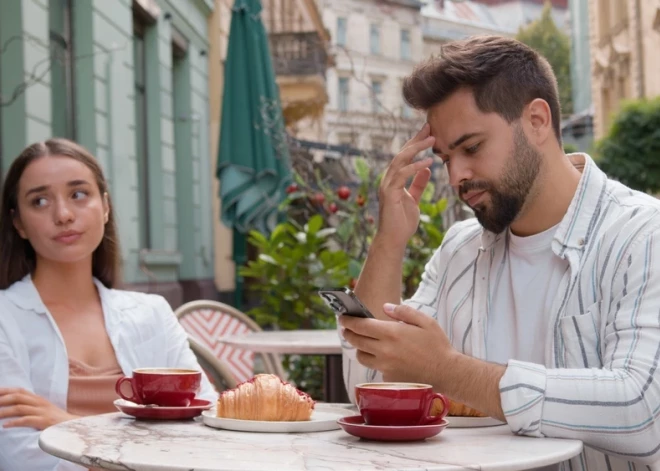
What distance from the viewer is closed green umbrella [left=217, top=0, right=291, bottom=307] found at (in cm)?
659

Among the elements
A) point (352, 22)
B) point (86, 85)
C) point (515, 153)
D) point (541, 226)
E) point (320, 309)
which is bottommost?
point (320, 309)

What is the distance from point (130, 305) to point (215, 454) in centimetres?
119

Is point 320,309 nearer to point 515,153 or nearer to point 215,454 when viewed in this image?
point 515,153

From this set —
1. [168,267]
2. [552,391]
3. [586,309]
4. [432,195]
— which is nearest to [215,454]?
[552,391]

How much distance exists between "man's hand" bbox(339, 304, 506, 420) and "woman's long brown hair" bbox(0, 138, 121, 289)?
3.69 feet

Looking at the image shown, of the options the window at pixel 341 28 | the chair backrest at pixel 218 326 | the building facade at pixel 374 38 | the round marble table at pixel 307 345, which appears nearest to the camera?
the round marble table at pixel 307 345

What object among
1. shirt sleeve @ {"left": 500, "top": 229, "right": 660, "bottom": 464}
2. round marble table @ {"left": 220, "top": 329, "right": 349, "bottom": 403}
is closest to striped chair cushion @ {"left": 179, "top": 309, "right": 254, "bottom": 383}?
round marble table @ {"left": 220, "top": 329, "right": 349, "bottom": 403}

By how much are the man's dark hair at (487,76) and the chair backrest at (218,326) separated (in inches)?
76.6

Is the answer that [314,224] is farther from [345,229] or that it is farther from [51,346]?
[51,346]

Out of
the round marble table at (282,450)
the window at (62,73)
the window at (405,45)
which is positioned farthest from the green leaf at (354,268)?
the window at (405,45)

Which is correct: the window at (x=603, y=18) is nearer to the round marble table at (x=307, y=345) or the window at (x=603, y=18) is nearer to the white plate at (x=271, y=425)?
the round marble table at (x=307, y=345)

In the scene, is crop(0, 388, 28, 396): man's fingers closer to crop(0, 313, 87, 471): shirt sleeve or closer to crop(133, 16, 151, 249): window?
crop(0, 313, 87, 471): shirt sleeve

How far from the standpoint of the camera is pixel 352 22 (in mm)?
17828

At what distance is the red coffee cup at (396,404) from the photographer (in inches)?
53.8
